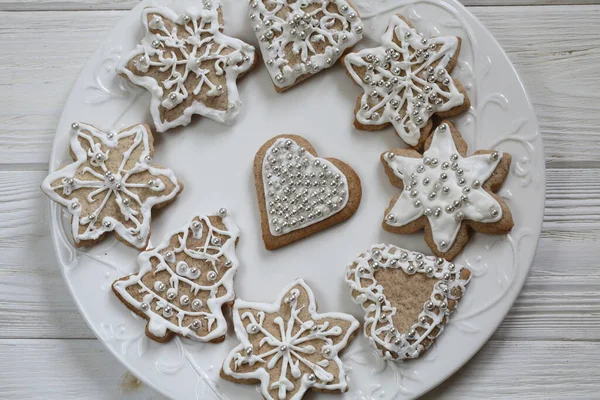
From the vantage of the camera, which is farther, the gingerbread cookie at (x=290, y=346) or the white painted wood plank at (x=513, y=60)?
the white painted wood plank at (x=513, y=60)

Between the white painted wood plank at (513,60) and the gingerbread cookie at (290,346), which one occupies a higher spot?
the white painted wood plank at (513,60)

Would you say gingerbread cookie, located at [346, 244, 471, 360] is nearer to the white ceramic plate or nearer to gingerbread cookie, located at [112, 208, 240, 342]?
the white ceramic plate

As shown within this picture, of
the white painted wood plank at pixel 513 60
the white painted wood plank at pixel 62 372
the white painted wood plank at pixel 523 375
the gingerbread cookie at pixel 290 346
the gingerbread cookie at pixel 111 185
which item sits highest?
the white painted wood plank at pixel 513 60

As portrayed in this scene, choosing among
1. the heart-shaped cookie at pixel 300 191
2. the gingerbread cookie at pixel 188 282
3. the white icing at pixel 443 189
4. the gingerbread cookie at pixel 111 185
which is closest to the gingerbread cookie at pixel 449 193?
the white icing at pixel 443 189

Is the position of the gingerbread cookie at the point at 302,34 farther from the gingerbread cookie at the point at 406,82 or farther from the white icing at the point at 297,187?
the white icing at the point at 297,187

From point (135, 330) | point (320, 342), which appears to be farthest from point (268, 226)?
point (135, 330)

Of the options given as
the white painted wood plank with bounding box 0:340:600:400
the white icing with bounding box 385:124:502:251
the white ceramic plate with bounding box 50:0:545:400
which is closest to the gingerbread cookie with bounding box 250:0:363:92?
the white ceramic plate with bounding box 50:0:545:400

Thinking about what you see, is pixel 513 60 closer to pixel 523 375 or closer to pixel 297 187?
pixel 297 187
